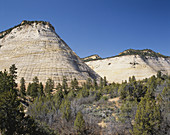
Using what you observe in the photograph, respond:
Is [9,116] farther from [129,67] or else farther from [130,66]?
[130,66]

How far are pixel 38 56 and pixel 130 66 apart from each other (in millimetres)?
51103

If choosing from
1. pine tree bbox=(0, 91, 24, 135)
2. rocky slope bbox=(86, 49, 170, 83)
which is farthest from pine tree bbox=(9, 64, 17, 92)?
rocky slope bbox=(86, 49, 170, 83)

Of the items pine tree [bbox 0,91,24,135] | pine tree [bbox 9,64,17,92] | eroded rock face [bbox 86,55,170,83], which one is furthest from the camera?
eroded rock face [bbox 86,55,170,83]

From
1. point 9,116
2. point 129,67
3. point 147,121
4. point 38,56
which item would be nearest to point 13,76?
point 9,116

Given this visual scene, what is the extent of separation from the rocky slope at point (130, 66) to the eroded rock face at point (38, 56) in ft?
73.0

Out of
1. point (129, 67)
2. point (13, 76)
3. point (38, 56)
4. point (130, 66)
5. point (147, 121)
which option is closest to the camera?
point (147, 121)

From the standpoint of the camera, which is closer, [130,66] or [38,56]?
[38,56]

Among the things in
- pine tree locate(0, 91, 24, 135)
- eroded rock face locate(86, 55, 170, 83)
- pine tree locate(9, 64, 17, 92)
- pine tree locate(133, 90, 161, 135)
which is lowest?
pine tree locate(133, 90, 161, 135)

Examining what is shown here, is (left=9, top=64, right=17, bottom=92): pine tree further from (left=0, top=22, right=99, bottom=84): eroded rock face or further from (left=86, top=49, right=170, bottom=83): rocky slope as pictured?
(left=86, top=49, right=170, bottom=83): rocky slope

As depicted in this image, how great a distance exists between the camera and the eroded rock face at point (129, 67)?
68.3 metres

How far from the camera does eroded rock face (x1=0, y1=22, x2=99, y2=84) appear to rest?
148 feet

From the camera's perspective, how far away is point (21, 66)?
46.5 metres

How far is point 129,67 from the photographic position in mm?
74750

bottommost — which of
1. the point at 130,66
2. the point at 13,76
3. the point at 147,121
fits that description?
the point at 147,121
